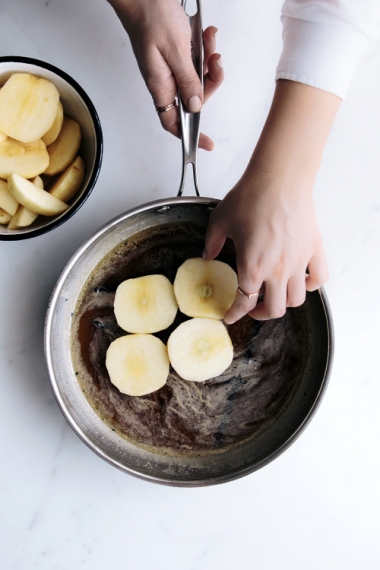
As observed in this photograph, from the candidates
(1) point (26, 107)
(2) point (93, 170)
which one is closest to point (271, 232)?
(2) point (93, 170)

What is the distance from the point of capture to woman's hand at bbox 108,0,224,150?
66cm

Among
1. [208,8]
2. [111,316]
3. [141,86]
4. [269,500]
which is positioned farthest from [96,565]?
[208,8]

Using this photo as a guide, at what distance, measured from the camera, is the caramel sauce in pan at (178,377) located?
2.55 feet

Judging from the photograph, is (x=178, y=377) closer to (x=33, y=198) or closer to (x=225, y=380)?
(x=225, y=380)

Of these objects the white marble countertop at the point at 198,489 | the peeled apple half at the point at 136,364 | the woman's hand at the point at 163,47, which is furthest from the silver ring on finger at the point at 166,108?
the peeled apple half at the point at 136,364

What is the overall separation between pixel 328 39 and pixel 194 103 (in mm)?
182

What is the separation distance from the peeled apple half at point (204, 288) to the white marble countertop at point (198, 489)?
0.13 m

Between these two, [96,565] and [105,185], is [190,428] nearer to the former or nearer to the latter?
[96,565]

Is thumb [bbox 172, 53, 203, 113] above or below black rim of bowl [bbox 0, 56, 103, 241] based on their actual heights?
above

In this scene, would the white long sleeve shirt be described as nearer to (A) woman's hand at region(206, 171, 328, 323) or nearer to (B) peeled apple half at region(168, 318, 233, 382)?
(A) woman's hand at region(206, 171, 328, 323)

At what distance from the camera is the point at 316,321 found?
778 millimetres

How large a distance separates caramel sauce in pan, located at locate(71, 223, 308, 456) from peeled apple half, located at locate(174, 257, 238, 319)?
0.03m

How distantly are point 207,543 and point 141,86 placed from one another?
0.75m

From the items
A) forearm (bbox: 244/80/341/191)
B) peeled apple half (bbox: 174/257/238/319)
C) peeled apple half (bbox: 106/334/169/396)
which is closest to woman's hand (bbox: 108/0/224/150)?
forearm (bbox: 244/80/341/191)
